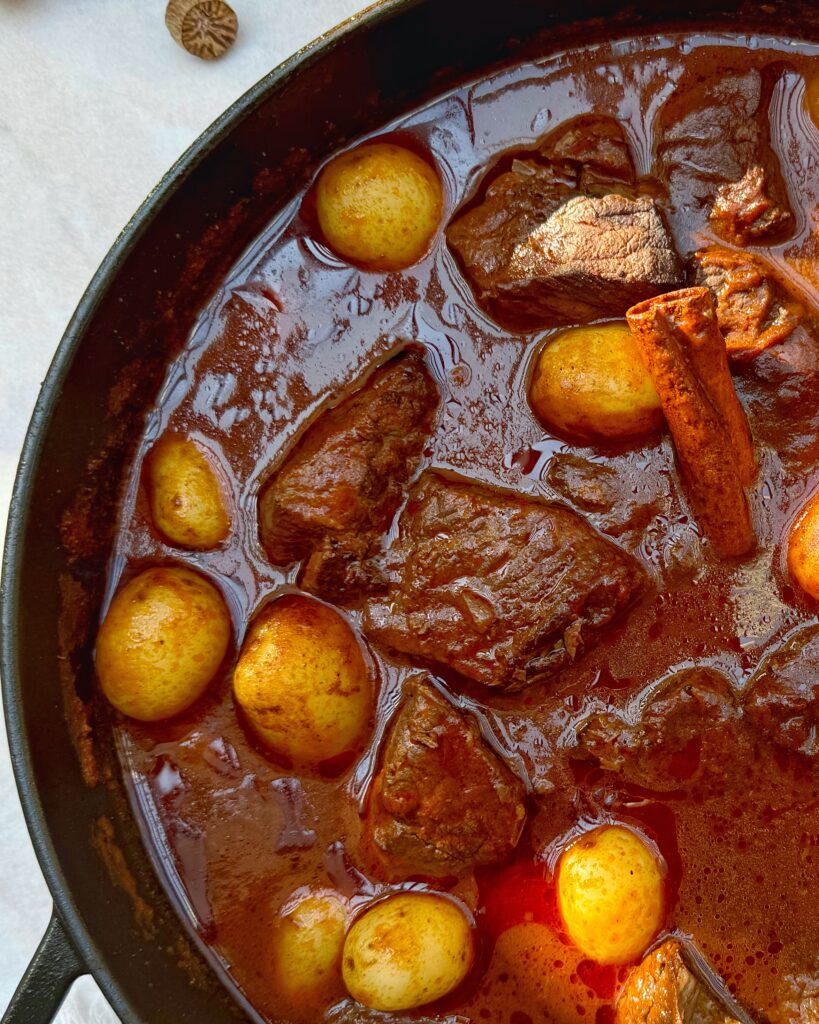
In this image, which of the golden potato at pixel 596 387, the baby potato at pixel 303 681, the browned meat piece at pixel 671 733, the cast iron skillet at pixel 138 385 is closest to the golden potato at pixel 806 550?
the browned meat piece at pixel 671 733

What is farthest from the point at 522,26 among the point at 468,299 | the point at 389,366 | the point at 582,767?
the point at 582,767

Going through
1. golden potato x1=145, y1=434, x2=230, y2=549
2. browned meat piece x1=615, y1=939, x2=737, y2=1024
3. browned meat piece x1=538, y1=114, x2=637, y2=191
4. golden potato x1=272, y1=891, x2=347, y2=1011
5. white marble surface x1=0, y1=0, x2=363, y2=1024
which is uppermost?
white marble surface x1=0, y1=0, x2=363, y2=1024

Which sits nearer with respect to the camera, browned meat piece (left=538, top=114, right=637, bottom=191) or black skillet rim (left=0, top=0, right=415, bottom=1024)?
black skillet rim (left=0, top=0, right=415, bottom=1024)

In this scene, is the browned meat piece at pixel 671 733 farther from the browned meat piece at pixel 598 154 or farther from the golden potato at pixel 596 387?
the browned meat piece at pixel 598 154

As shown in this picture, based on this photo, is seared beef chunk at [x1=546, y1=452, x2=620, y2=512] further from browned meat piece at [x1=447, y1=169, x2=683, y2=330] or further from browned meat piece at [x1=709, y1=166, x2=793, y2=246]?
browned meat piece at [x1=709, y1=166, x2=793, y2=246]

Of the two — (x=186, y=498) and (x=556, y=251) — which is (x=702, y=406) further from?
Result: (x=186, y=498)

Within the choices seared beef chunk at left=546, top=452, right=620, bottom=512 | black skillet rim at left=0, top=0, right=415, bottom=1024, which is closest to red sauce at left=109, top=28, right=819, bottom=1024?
seared beef chunk at left=546, top=452, right=620, bottom=512

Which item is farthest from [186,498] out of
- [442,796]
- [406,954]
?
[406,954]
